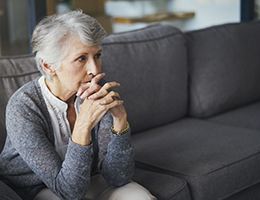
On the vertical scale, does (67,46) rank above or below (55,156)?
above

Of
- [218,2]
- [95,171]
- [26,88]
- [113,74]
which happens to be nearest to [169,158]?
[95,171]

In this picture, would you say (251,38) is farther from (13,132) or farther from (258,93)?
(13,132)

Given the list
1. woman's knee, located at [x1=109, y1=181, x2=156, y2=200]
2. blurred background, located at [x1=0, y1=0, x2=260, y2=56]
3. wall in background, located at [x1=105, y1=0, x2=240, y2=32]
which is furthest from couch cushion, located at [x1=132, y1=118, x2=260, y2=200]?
wall in background, located at [x1=105, y1=0, x2=240, y2=32]

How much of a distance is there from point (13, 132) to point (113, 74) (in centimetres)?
77

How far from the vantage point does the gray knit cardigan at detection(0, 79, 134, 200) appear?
124 cm

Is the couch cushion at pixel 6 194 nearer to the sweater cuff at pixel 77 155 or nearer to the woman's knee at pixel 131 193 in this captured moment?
the sweater cuff at pixel 77 155

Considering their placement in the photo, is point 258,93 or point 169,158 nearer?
point 169,158

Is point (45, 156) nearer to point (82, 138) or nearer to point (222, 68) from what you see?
point (82, 138)

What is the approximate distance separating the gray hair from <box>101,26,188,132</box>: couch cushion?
607mm

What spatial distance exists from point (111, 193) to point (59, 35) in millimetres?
596

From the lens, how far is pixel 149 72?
2.10 m

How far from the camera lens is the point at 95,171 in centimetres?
152

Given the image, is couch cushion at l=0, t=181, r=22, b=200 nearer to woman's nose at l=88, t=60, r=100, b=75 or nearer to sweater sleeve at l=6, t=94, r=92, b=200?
sweater sleeve at l=6, t=94, r=92, b=200

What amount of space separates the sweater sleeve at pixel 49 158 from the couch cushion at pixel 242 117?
49.1 inches
